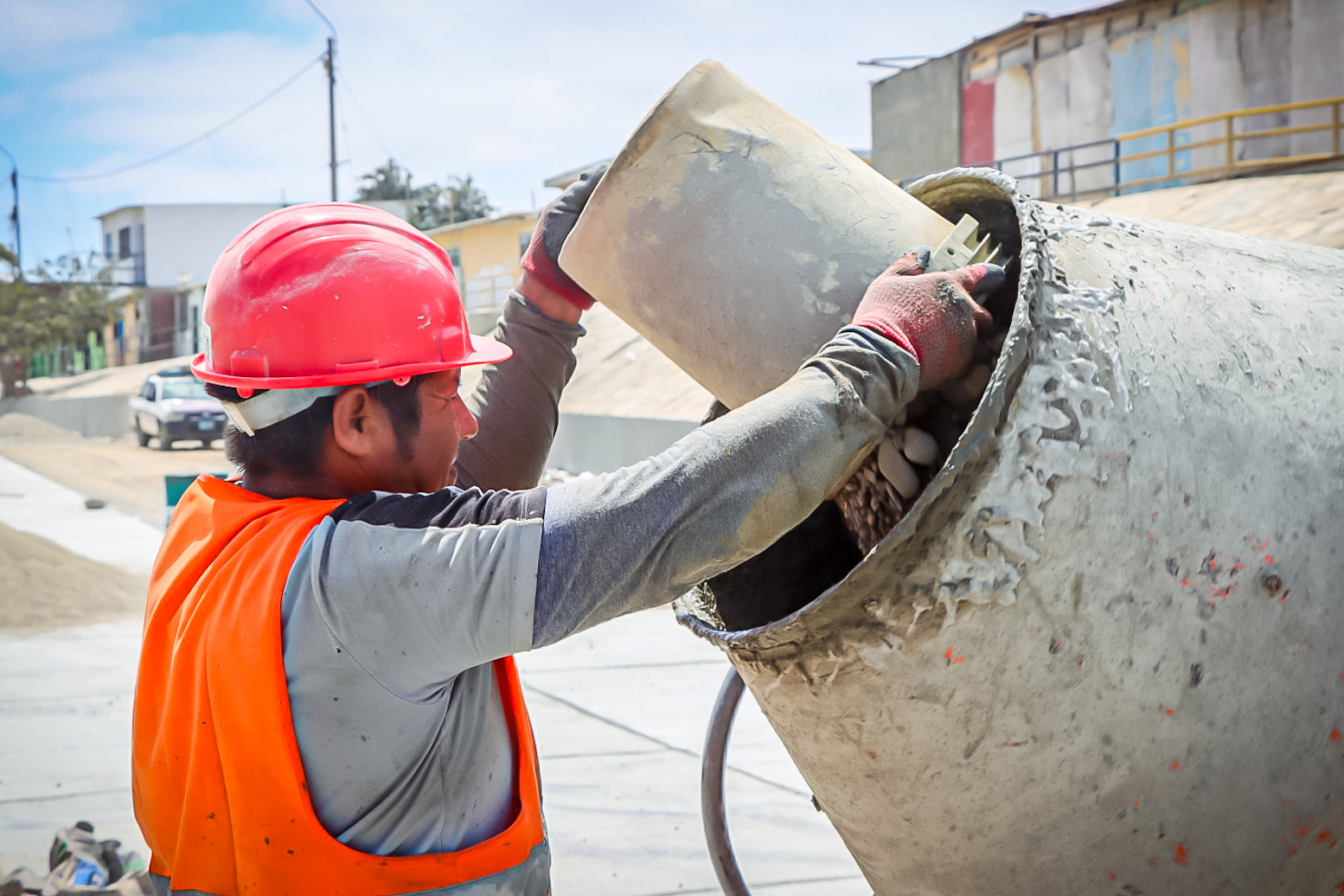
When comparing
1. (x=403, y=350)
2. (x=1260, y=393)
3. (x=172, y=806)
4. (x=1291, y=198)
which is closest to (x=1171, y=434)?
(x=1260, y=393)

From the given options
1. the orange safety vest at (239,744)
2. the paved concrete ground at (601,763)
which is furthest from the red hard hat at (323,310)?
the paved concrete ground at (601,763)

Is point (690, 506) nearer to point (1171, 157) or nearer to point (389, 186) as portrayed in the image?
point (1171, 157)

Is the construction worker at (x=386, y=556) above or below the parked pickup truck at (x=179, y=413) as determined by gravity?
above

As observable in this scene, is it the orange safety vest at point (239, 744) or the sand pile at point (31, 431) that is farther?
the sand pile at point (31, 431)

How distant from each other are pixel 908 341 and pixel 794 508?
0.27m

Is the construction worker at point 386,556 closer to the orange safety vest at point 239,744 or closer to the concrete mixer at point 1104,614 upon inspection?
the orange safety vest at point 239,744

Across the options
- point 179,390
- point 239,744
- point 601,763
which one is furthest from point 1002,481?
point 179,390

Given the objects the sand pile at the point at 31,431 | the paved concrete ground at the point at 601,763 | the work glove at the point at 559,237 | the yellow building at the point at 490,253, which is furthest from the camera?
the sand pile at the point at 31,431

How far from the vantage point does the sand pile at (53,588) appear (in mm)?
7281

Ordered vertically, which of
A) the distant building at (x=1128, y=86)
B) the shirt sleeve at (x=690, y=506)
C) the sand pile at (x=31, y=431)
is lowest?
the sand pile at (x=31, y=431)

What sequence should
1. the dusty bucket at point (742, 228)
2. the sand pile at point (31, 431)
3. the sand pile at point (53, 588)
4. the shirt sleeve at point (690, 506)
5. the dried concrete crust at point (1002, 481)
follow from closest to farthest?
1. the shirt sleeve at point (690, 506)
2. the dried concrete crust at point (1002, 481)
3. the dusty bucket at point (742, 228)
4. the sand pile at point (53, 588)
5. the sand pile at point (31, 431)

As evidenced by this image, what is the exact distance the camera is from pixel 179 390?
71.9 ft

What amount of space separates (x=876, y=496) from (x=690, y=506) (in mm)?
507

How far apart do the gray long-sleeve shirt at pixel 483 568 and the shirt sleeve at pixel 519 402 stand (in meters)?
0.74
